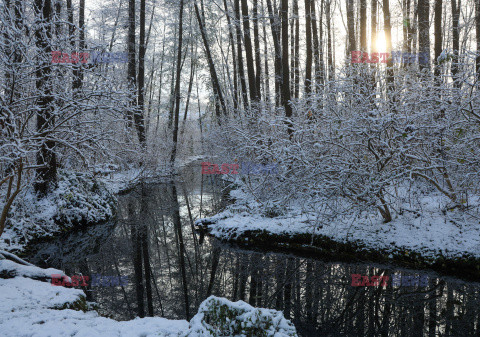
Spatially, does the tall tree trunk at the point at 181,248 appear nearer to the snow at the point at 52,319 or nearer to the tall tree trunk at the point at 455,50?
the snow at the point at 52,319

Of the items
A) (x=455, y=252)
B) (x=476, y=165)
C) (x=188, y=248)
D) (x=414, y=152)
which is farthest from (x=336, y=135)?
(x=188, y=248)

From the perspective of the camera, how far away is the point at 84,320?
3.87m

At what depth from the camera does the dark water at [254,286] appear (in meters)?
5.04

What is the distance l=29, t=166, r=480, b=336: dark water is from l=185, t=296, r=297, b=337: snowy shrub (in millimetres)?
1914

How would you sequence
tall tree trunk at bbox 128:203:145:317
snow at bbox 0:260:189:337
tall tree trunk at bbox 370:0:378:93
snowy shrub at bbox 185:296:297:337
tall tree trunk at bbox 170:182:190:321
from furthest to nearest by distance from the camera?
tall tree trunk at bbox 370:0:378:93, tall tree trunk at bbox 170:182:190:321, tall tree trunk at bbox 128:203:145:317, snow at bbox 0:260:189:337, snowy shrub at bbox 185:296:297:337

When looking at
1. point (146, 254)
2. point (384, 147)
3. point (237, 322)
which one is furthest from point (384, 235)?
point (146, 254)

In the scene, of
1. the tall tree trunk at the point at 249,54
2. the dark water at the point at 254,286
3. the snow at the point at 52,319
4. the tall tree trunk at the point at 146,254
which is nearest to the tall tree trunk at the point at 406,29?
the tall tree trunk at the point at 249,54

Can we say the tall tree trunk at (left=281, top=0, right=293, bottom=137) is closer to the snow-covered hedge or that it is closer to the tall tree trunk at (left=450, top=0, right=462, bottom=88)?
the tall tree trunk at (left=450, top=0, right=462, bottom=88)

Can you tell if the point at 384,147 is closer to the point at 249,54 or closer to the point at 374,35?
the point at 249,54

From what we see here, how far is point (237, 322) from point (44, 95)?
15.0 ft

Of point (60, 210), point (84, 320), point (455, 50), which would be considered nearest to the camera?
point (84, 320)

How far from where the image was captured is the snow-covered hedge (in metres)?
8.05

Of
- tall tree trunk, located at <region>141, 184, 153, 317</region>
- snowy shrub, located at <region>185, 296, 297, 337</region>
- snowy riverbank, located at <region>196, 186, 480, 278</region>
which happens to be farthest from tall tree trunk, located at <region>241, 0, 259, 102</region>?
snowy shrub, located at <region>185, 296, 297, 337</region>

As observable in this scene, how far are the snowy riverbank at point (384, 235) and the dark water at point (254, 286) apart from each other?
0.38 meters
